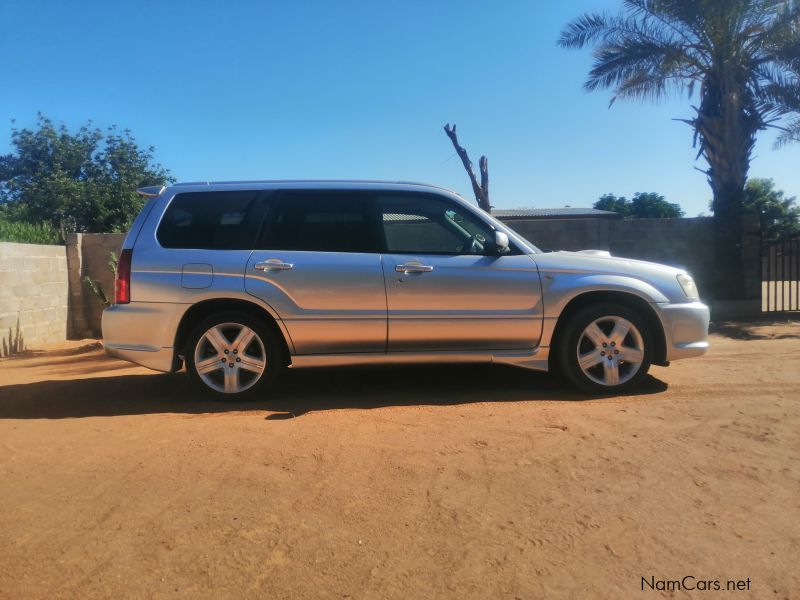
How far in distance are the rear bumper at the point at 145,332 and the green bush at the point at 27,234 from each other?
680cm

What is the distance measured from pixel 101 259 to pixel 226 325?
268 inches

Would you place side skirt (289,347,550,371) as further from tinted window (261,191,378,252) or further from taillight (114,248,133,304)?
taillight (114,248,133,304)

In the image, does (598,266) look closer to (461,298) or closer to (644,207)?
(461,298)

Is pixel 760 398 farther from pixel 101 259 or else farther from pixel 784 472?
pixel 101 259

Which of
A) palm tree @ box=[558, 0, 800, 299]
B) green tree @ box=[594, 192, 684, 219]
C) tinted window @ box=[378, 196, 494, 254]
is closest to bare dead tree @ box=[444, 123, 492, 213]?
palm tree @ box=[558, 0, 800, 299]

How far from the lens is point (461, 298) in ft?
17.8

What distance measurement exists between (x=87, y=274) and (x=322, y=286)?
7.41m

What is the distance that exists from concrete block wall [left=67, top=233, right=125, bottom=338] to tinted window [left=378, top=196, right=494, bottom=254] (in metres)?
6.88

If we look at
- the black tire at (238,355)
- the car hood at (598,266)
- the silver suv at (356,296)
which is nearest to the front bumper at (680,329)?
the silver suv at (356,296)

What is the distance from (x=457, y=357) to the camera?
18.1ft

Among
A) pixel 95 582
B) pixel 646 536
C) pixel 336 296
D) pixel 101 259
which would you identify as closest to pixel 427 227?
pixel 336 296

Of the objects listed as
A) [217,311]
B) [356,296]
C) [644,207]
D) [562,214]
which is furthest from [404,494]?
[644,207]

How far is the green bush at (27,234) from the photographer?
1085cm

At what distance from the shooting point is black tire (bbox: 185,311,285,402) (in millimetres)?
5383
